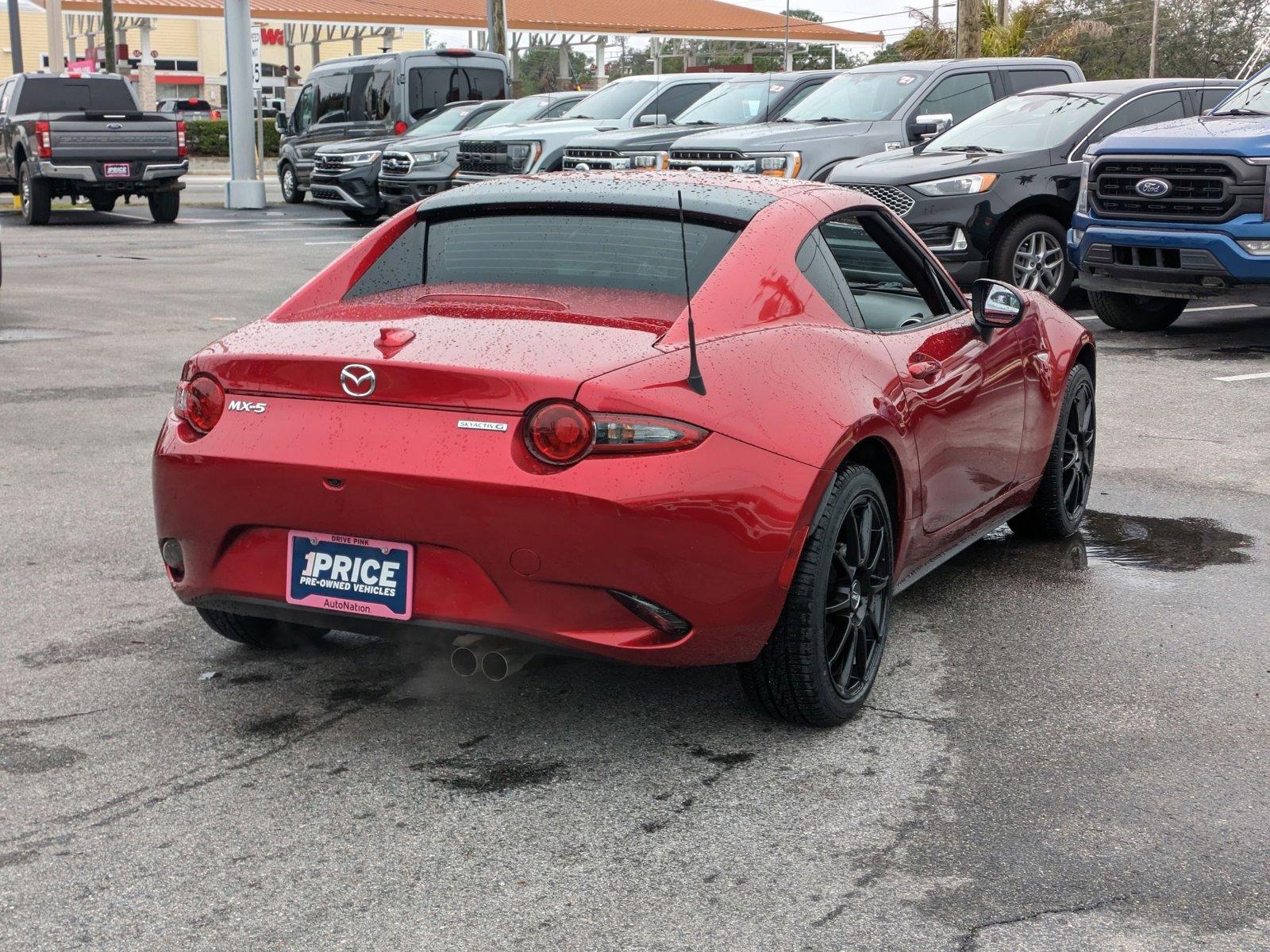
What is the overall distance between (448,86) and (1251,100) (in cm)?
1677

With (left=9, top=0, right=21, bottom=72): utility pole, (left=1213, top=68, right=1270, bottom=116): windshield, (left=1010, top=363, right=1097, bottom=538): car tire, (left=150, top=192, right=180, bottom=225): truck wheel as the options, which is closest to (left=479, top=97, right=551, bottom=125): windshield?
(left=150, top=192, right=180, bottom=225): truck wheel

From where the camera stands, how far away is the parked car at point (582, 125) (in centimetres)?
1981

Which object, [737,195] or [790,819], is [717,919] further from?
[737,195]

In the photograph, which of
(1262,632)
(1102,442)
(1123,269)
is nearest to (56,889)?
(1262,632)

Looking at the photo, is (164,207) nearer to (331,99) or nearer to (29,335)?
(331,99)

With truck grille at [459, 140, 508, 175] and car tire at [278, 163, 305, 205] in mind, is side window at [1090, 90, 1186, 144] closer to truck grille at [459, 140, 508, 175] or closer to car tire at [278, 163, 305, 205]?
truck grille at [459, 140, 508, 175]

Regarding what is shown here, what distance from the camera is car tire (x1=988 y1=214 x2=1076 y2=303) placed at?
13.0m

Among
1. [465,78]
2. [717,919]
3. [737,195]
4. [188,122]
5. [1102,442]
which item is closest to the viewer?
[717,919]

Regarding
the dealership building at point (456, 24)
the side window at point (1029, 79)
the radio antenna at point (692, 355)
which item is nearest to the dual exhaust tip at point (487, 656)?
the radio antenna at point (692, 355)

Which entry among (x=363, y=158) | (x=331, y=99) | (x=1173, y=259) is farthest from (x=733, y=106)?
(x=331, y=99)

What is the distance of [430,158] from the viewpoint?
22094mm

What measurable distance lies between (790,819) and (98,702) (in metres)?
1.94

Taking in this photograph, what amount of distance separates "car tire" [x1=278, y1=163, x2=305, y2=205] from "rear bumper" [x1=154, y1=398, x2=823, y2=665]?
2523 centimetres

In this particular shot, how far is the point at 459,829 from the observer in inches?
143
